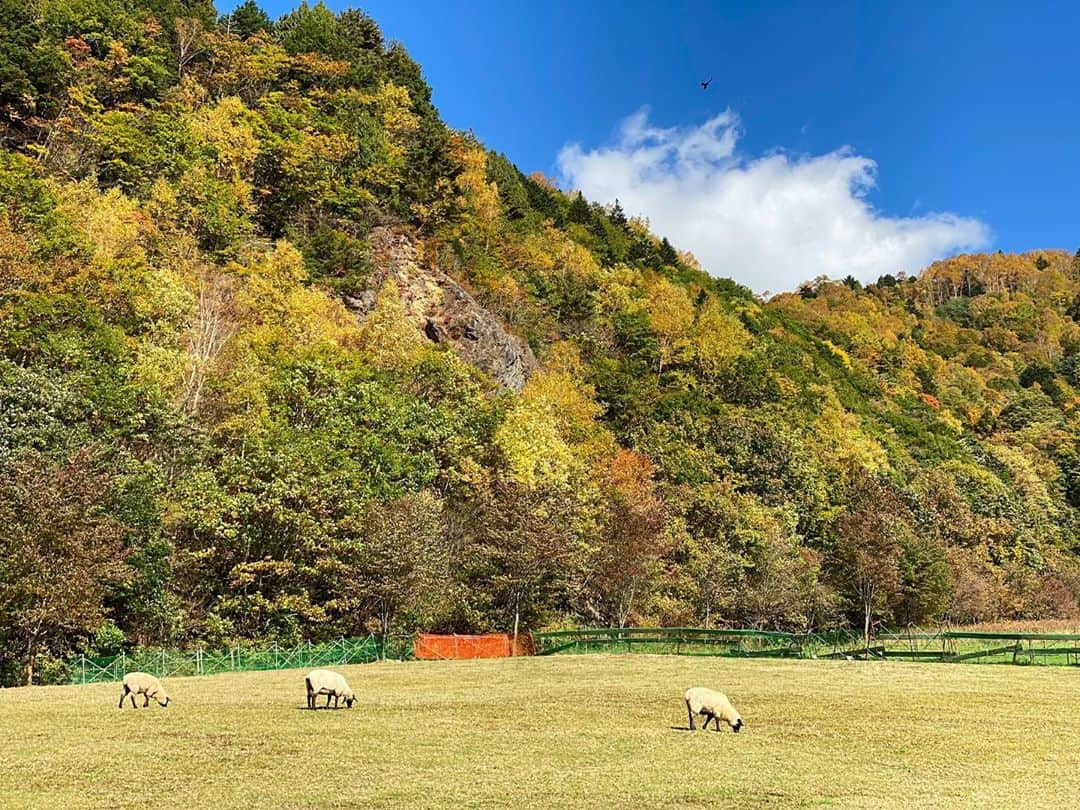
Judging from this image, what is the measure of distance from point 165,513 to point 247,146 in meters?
40.8

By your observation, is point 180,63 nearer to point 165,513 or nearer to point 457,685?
point 165,513

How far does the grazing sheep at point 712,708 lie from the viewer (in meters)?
17.8

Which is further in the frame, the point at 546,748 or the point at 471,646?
the point at 471,646

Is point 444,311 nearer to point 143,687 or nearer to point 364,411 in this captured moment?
point 364,411

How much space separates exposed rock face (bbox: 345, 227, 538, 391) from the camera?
70438mm

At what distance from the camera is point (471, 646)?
1778 inches

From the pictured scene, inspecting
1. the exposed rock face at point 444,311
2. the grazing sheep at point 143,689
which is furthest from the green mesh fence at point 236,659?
the exposed rock face at point 444,311

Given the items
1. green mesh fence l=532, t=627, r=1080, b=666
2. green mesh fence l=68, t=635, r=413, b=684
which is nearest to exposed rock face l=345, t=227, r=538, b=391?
green mesh fence l=532, t=627, r=1080, b=666

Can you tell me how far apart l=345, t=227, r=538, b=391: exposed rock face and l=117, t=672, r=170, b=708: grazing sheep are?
156 ft

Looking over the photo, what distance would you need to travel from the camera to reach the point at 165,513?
41.3m

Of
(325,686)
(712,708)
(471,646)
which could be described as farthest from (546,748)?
(471,646)

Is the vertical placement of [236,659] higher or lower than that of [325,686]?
lower

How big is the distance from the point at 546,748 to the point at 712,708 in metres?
4.13

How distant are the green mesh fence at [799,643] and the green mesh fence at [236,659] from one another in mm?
9927
